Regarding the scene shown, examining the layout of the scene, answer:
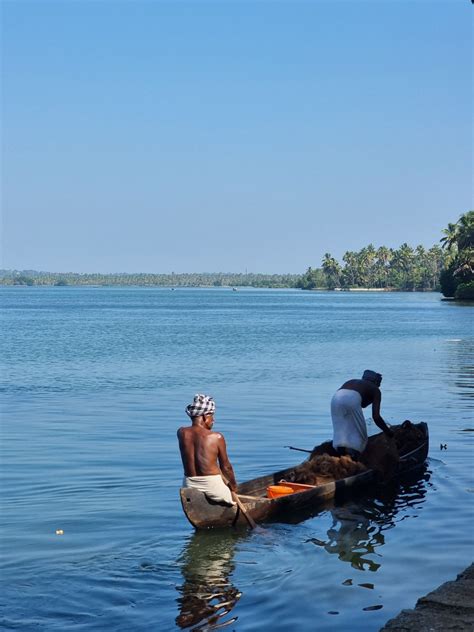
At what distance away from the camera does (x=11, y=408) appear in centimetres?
2652

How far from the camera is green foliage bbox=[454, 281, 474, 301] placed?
123831mm

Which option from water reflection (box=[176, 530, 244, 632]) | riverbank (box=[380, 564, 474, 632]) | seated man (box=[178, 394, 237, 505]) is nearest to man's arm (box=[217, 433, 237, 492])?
seated man (box=[178, 394, 237, 505])

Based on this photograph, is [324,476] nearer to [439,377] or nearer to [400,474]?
[400,474]

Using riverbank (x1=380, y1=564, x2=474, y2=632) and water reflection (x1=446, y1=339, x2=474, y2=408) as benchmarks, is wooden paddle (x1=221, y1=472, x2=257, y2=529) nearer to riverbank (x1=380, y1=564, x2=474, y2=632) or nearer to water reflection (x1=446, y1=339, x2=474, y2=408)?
riverbank (x1=380, y1=564, x2=474, y2=632)

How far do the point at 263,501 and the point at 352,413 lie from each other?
9.36ft

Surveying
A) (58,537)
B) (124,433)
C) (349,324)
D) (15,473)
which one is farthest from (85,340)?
(58,537)

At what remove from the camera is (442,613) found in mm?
7969

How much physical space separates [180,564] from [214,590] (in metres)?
1.03

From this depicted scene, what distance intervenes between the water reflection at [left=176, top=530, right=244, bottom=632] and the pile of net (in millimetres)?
2603

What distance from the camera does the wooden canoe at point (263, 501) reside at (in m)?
12.3

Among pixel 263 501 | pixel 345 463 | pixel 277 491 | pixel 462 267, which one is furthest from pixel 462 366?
pixel 462 267

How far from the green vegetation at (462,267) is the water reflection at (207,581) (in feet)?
377

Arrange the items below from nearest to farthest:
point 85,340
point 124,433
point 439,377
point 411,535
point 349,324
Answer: point 411,535
point 124,433
point 439,377
point 85,340
point 349,324

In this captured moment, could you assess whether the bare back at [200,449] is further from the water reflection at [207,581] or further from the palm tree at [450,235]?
the palm tree at [450,235]
